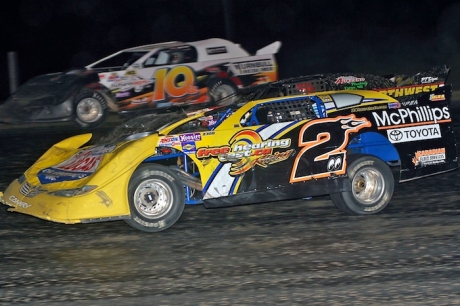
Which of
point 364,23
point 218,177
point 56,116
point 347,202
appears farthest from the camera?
point 364,23

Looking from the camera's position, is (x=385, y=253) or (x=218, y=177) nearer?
(x=385, y=253)

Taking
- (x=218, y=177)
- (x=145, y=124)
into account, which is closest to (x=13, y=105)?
(x=145, y=124)

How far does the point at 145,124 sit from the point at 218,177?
1.33 m

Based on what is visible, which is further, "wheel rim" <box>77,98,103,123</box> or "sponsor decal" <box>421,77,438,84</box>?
"wheel rim" <box>77,98,103,123</box>

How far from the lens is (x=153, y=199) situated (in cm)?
779

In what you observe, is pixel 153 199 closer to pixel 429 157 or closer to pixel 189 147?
pixel 189 147

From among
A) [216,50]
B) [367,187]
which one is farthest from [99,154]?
[216,50]

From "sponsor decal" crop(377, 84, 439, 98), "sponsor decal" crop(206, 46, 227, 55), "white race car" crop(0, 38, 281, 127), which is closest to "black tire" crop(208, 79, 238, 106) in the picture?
"white race car" crop(0, 38, 281, 127)

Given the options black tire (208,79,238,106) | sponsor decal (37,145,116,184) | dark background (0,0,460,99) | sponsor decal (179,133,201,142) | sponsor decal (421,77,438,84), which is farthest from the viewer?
dark background (0,0,460,99)

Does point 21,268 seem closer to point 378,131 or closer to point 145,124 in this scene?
point 145,124

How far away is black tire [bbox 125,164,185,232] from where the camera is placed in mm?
7684

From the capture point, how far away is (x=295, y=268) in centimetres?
653

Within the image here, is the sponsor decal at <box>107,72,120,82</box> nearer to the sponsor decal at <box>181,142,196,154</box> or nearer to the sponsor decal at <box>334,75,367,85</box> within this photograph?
the sponsor decal at <box>334,75,367,85</box>

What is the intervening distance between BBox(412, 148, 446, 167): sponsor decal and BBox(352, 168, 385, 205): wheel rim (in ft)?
1.58
